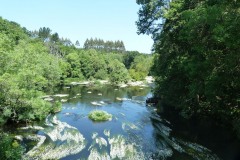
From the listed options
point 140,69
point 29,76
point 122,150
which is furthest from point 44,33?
point 122,150

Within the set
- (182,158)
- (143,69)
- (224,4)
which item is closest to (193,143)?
(182,158)

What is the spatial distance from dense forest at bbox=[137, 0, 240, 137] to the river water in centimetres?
545

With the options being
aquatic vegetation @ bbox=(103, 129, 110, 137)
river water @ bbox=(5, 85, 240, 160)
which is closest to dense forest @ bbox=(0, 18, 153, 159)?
river water @ bbox=(5, 85, 240, 160)

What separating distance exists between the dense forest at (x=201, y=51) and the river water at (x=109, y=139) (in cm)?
545

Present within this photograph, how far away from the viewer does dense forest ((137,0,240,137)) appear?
20.4 metres

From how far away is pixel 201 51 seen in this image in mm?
24469

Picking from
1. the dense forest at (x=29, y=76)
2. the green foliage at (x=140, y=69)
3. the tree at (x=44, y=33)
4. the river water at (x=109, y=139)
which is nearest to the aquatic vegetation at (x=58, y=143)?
the river water at (x=109, y=139)

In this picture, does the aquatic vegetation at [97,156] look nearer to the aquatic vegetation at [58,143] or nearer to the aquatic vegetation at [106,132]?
the aquatic vegetation at [58,143]

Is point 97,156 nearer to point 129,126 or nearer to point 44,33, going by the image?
point 129,126

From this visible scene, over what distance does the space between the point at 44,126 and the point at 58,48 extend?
10615 cm

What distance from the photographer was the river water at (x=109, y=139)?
27766mm

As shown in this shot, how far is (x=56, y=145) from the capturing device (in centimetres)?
3030

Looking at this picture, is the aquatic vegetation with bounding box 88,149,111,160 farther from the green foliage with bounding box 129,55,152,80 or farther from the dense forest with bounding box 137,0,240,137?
the green foliage with bounding box 129,55,152,80

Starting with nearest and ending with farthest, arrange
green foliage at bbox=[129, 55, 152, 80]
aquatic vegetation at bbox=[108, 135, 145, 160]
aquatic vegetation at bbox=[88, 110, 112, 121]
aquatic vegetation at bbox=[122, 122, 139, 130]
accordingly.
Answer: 1. aquatic vegetation at bbox=[108, 135, 145, 160]
2. aquatic vegetation at bbox=[122, 122, 139, 130]
3. aquatic vegetation at bbox=[88, 110, 112, 121]
4. green foliage at bbox=[129, 55, 152, 80]
